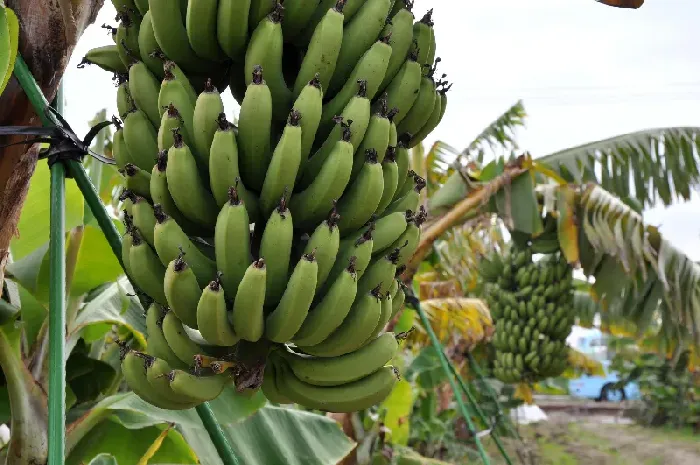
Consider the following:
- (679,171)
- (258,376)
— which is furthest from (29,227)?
(679,171)

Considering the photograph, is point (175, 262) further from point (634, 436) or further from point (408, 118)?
point (634, 436)

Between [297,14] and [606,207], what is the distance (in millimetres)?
2742

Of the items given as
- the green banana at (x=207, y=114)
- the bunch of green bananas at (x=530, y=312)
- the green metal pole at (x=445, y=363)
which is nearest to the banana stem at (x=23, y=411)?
the green banana at (x=207, y=114)

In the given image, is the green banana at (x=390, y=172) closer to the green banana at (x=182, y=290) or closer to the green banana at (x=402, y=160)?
the green banana at (x=402, y=160)

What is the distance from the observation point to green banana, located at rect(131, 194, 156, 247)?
780mm

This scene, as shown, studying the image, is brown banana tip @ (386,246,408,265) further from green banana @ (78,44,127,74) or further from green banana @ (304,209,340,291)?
green banana @ (78,44,127,74)

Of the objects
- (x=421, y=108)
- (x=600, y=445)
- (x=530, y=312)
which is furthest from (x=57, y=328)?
(x=600, y=445)

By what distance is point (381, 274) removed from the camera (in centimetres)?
82

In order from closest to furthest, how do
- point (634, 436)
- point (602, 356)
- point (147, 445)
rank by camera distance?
point (147, 445)
point (634, 436)
point (602, 356)

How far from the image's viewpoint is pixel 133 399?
4.70 ft

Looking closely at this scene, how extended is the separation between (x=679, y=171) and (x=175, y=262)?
384cm

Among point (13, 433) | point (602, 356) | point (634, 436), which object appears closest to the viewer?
point (13, 433)

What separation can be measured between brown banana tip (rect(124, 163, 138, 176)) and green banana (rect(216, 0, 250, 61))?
0.18m

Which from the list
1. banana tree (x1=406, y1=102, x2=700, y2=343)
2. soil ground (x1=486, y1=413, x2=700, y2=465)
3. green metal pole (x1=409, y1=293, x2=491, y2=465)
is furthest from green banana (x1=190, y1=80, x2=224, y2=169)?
soil ground (x1=486, y1=413, x2=700, y2=465)
